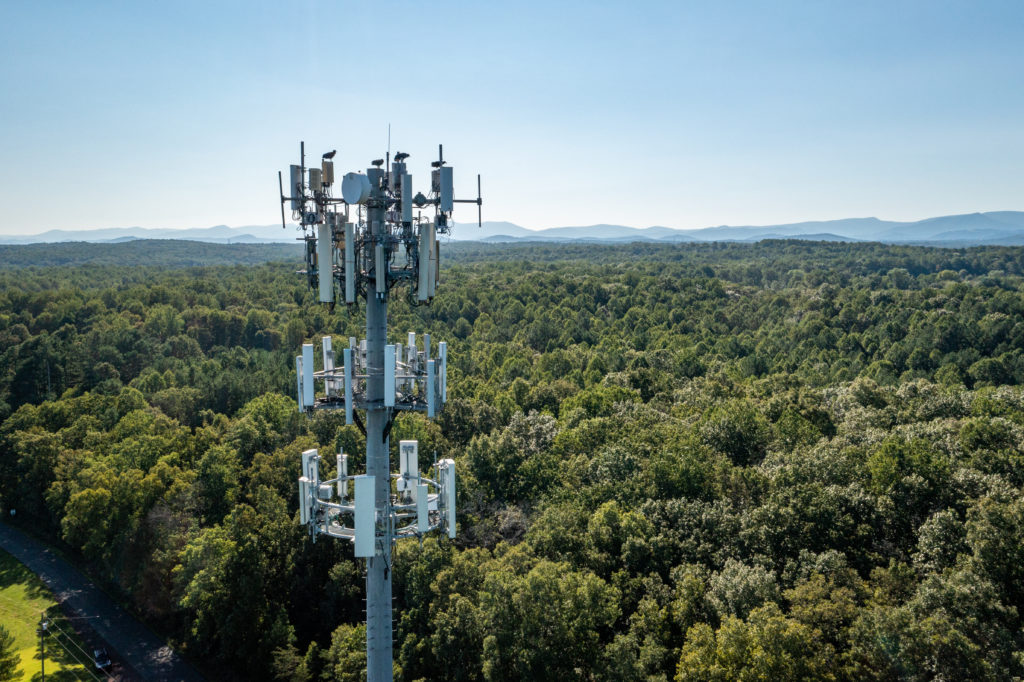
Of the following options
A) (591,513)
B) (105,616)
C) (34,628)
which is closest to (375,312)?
(591,513)

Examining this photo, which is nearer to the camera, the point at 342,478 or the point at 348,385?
the point at 348,385

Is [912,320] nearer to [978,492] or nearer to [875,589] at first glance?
[978,492]

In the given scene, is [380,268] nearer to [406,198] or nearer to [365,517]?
[406,198]

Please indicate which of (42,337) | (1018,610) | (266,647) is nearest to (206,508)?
(266,647)

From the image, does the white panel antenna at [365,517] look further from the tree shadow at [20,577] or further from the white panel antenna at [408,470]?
the tree shadow at [20,577]

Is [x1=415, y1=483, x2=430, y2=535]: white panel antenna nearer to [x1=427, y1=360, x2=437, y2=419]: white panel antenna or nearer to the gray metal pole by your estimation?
the gray metal pole

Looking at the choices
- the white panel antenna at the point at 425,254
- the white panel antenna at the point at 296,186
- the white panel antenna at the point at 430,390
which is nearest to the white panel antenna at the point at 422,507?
the white panel antenna at the point at 430,390

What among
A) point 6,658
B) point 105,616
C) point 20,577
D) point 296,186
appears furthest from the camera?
point 20,577

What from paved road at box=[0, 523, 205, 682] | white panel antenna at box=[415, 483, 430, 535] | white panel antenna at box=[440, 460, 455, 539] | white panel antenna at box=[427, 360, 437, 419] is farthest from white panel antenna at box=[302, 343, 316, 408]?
paved road at box=[0, 523, 205, 682]
